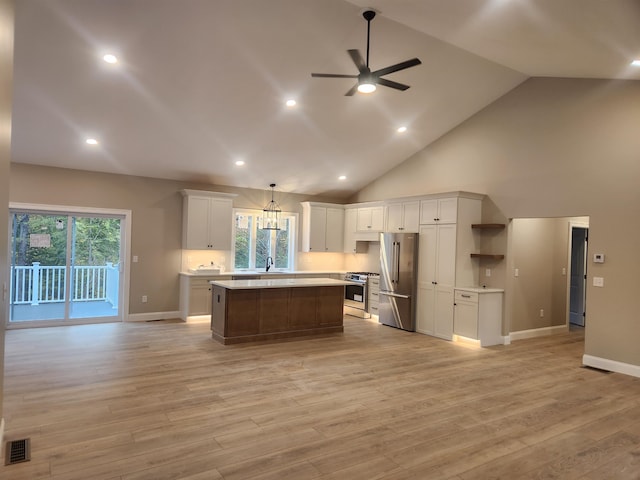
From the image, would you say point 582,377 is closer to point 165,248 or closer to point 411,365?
point 411,365

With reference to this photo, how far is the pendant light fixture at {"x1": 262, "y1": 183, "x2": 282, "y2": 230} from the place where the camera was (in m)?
8.81

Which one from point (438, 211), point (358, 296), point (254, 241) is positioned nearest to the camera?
point (438, 211)

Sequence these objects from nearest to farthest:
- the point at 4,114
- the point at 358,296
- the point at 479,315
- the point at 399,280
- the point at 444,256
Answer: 1. the point at 4,114
2. the point at 479,315
3. the point at 444,256
4. the point at 399,280
5. the point at 358,296

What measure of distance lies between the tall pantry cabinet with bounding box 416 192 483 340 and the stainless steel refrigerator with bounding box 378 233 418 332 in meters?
0.14

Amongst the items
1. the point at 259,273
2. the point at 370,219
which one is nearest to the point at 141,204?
the point at 259,273

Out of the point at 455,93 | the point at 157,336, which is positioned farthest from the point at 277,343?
the point at 455,93

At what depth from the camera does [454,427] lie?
3377mm

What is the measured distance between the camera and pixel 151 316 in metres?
7.45

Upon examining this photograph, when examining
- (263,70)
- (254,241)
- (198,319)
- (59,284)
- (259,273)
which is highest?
(263,70)

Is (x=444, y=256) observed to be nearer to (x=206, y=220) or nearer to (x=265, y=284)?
(x=265, y=284)

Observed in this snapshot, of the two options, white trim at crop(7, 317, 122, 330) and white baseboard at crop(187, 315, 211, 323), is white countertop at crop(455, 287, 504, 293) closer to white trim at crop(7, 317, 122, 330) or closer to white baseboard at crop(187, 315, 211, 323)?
white baseboard at crop(187, 315, 211, 323)

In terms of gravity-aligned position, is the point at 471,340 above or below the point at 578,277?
below

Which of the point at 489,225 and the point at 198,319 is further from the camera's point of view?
the point at 198,319

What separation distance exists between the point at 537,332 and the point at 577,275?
2.03 meters
